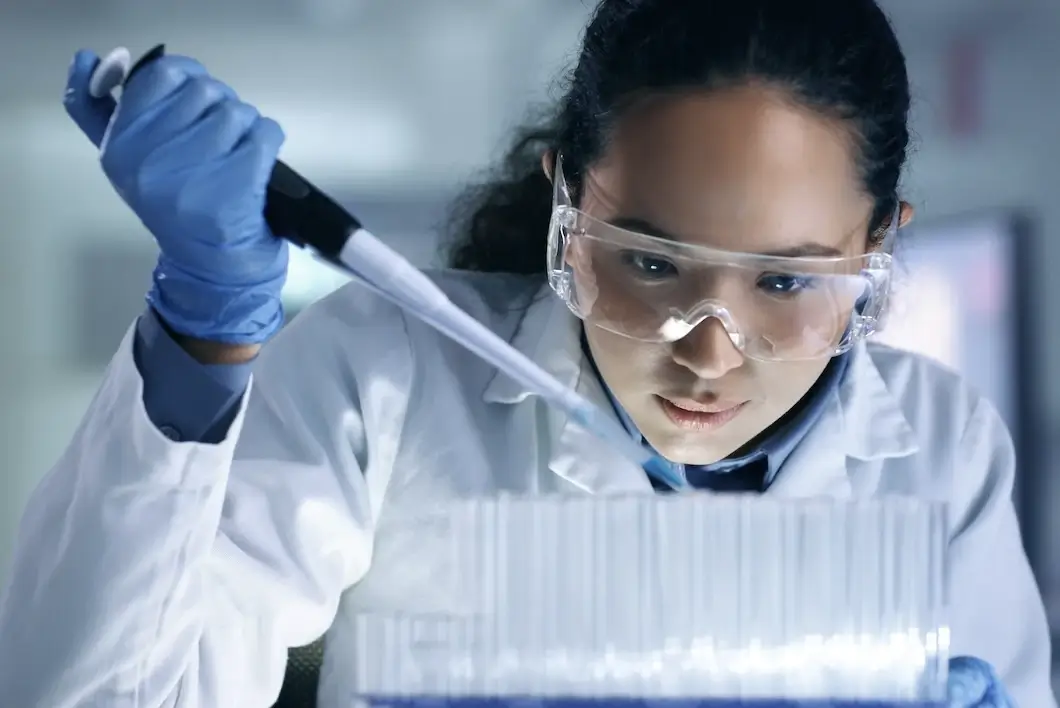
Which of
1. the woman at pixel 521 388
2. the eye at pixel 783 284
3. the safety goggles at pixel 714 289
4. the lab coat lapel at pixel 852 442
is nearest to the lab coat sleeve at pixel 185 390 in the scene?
the woman at pixel 521 388

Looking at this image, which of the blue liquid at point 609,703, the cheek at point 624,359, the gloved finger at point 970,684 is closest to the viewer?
the blue liquid at point 609,703

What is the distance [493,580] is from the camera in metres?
0.84

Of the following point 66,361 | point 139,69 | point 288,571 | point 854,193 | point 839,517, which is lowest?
point 66,361

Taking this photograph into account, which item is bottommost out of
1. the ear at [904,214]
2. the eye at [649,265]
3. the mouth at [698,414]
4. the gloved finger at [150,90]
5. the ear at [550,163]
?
the mouth at [698,414]

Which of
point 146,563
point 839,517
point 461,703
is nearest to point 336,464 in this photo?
point 146,563

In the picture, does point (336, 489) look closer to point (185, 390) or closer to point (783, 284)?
point (185, 390)

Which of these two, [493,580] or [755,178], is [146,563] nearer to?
[493,580]

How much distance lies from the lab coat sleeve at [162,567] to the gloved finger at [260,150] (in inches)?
6.7

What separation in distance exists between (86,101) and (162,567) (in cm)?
34

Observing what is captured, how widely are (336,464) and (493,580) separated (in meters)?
0.34

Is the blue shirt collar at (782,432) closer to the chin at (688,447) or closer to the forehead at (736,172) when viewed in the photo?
the chin at (688,447)

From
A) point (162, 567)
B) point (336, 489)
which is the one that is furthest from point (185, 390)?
point (336, 489)

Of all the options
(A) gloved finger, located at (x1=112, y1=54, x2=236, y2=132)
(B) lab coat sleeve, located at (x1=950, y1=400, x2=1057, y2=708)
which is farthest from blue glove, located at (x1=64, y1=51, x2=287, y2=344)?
(B) lab coat sleeve, located at (x1=950, y1=400, x2=1057, y2=708)

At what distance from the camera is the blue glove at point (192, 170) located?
2.70ft
